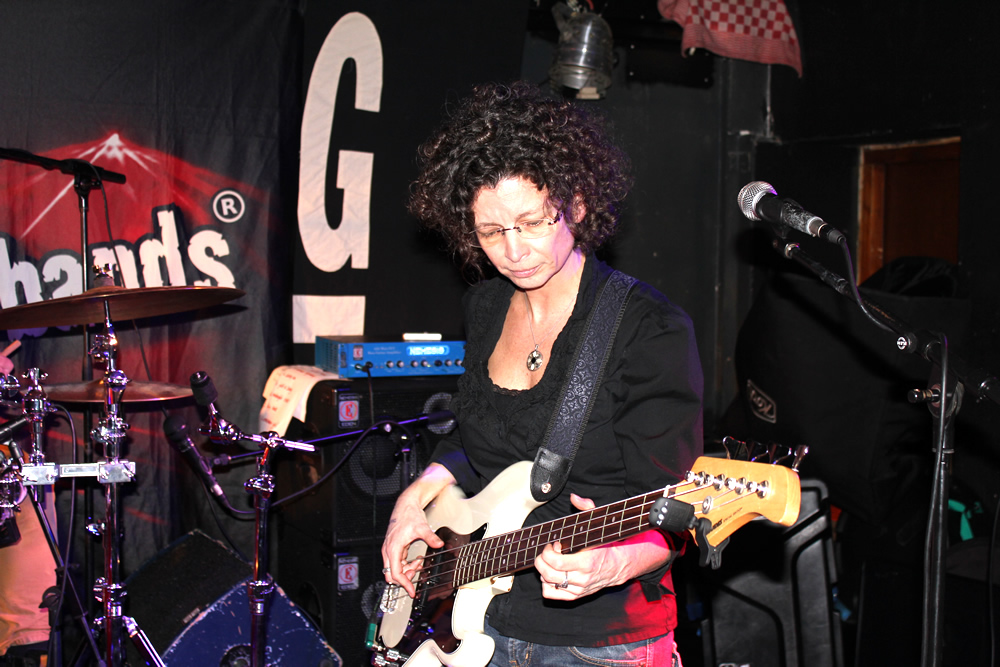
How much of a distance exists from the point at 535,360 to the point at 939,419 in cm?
77

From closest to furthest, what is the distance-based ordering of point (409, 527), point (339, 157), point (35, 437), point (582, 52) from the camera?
point (409, 527)
point (35, 437)
point (339, 157)
point (582, 52)

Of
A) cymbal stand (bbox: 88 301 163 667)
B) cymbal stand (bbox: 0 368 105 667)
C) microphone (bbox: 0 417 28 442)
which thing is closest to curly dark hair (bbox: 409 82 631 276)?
cymbal stand (bbox: 88 301 163 667)

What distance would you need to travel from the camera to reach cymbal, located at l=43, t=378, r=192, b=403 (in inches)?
99.5

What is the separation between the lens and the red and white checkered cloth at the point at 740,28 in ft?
14.4

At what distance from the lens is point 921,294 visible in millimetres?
3611

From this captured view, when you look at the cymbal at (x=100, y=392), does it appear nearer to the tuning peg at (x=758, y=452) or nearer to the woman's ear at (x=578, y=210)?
the woman's ear at (x=578, y=210)

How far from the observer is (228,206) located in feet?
11.4

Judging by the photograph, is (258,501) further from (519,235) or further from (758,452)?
(758,452)

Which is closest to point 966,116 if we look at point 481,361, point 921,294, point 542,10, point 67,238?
point 921,294

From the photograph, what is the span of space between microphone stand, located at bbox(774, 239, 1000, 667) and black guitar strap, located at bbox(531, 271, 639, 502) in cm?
45

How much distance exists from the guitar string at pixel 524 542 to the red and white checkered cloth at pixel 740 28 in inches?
135

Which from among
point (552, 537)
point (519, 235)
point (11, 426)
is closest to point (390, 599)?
point (552, 537)

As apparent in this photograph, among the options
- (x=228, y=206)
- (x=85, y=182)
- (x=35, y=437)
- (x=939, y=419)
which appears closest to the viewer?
(x=939, y=419)

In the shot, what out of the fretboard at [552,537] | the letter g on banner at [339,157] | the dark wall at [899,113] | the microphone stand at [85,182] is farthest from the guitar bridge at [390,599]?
the dark wall at [899,113]
